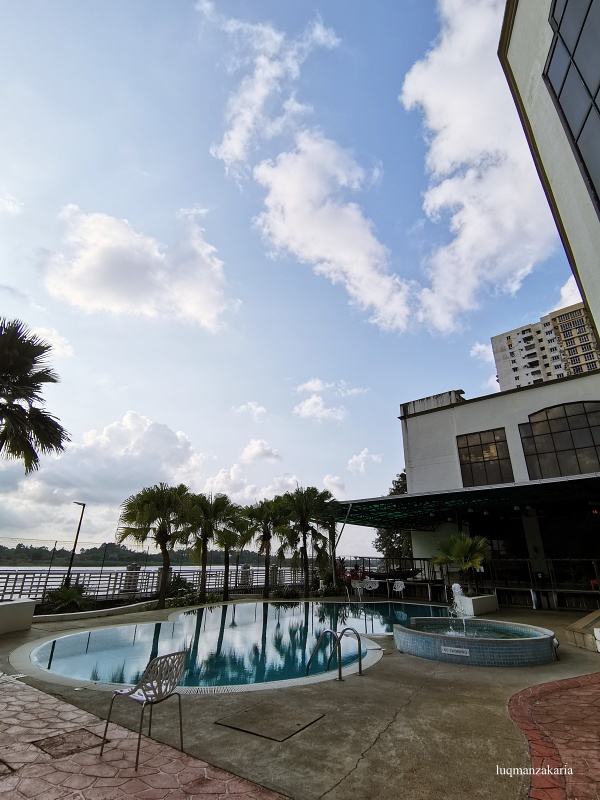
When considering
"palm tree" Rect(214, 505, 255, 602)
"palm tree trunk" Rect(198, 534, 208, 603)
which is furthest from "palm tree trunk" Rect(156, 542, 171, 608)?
"palm tree" Rect(214, 505, 255, 602)

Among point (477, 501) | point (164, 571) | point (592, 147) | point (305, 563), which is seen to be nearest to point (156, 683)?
point (592, 147)

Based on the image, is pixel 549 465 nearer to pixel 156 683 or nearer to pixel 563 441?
pixel 563 441

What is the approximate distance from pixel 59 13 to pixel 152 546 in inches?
625

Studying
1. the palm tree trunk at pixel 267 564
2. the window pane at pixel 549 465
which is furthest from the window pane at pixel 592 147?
the palm tree trunk at pixel 267 564

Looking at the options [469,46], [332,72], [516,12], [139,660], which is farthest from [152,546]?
[516,12]

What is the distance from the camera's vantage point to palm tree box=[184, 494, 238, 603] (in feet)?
56.1

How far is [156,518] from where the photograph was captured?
15.2 m

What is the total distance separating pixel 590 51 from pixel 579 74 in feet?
1.79

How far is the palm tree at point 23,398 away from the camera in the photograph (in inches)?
311

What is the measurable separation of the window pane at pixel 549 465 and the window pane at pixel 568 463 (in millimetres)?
275

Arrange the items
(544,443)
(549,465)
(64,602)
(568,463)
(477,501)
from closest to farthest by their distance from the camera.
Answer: (64,602)
(477,501)
(568,463)
(549,465)
(544,443)

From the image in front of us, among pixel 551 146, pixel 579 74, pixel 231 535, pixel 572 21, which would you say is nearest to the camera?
pixel 572 21

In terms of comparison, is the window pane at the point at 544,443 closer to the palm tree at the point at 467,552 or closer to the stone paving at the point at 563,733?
the palm tree at the point at 467,552

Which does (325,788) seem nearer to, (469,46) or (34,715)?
(34,715)
